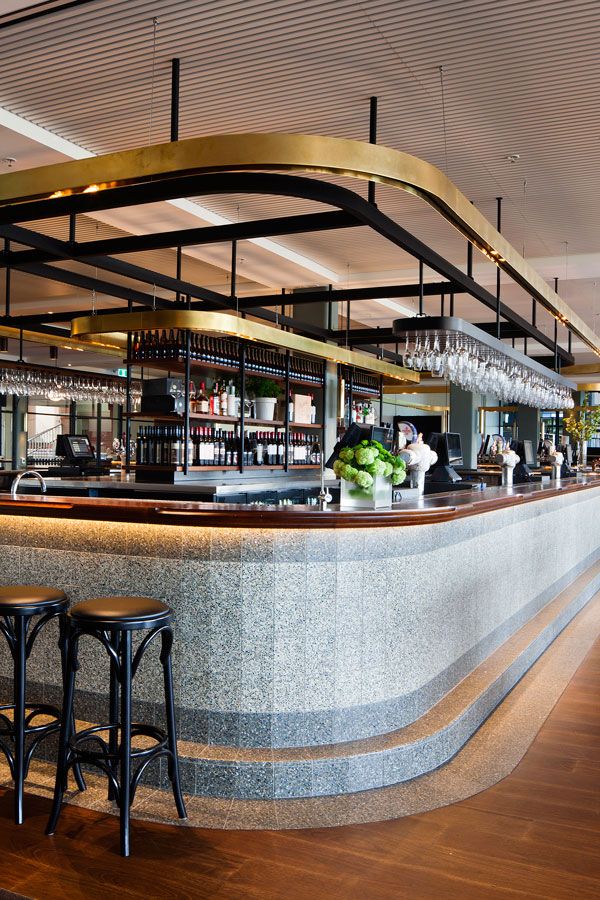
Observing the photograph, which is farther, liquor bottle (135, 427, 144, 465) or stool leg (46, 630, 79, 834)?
liquor bottle (135, 427, 144, 465)

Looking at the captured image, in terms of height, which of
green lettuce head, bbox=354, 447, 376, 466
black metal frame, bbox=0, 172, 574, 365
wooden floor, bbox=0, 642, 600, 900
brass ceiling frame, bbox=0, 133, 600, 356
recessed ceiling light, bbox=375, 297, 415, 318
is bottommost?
wooden floor, bbox=0, 642, 600, 900

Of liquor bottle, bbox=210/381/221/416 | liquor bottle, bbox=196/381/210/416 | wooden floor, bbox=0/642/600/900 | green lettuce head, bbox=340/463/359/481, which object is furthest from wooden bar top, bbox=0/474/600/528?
liquor bottle, bbox=210/381/221/416

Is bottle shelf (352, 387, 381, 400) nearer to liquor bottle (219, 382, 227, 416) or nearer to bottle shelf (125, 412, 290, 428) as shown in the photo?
bottle shelf (125, 412, 290, 428)

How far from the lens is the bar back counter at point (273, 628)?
134 inches

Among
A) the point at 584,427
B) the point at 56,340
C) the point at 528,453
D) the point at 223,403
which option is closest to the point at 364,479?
the point at 223,403

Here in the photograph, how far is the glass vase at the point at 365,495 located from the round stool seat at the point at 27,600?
1.36 metres

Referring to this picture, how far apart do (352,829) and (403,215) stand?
5.98m

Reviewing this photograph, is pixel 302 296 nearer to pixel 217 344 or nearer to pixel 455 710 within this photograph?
pixel 217 344

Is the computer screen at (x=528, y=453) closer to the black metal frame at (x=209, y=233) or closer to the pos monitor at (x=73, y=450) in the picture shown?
the black metal frame at (x=209, y=233)

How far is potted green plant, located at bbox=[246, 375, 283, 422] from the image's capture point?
9.25m

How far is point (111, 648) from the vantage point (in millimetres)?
2893

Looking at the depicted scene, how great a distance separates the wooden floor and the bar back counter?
37cm

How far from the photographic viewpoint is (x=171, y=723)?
3109 millimetres

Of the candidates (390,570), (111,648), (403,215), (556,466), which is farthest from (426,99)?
(556,466)
